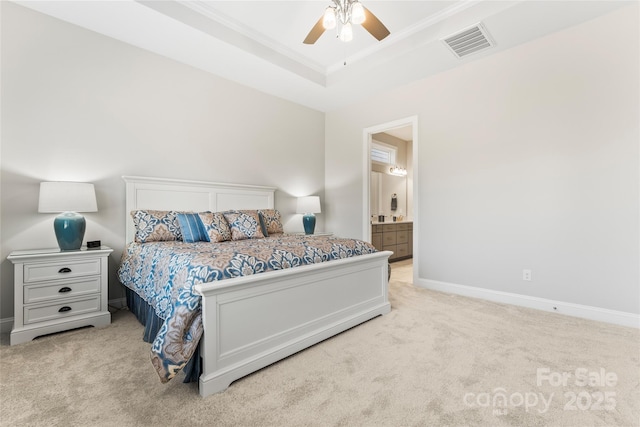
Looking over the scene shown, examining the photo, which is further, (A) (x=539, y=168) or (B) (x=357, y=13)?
(A) (x=539, y=168)

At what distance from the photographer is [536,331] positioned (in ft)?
7.85

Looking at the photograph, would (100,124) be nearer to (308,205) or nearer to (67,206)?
(67,206)

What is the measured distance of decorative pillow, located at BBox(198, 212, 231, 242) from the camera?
285cm

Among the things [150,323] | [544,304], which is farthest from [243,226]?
[544,304]

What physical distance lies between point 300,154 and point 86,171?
112 inches

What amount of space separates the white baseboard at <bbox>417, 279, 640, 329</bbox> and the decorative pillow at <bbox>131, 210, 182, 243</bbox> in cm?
307

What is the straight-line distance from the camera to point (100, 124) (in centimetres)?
295

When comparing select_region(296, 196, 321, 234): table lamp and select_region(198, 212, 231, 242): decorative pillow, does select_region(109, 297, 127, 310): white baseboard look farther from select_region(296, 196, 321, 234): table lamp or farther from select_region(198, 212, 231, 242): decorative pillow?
select_region(296, 196, 321, 234): table lamp

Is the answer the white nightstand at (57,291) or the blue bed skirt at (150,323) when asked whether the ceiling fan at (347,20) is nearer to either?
the blue bed skirt at (150,323)

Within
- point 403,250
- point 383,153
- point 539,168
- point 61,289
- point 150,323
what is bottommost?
point 150,323

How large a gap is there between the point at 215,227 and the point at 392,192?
4.55 metres

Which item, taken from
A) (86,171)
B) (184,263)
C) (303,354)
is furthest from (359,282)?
(86,171)

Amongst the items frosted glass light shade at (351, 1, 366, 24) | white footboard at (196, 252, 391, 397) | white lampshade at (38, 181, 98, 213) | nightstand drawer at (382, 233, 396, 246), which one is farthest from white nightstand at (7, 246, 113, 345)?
nightstand drawer at (382, 233, 396, 246)

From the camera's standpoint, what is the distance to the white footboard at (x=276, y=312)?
1.60 m
